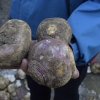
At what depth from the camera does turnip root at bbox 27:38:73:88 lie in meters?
0.82

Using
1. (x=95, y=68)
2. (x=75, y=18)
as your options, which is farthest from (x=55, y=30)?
(x=95, y=68)

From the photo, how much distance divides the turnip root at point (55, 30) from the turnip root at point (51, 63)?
0.28 ft

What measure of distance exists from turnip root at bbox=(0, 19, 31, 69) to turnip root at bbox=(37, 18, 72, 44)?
0.07 meters

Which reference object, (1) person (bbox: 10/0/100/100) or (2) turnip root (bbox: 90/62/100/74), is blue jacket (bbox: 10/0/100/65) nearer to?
(1) person (bbox: 10/0/100/100)

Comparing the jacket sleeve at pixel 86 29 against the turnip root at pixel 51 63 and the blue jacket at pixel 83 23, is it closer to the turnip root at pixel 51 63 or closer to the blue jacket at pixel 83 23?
the blue jacket at pixel 83 23

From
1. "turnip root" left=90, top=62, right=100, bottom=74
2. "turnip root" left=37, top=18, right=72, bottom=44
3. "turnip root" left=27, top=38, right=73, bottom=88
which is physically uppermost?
"turnip root" left=37, top=18, right=72, bottom=44

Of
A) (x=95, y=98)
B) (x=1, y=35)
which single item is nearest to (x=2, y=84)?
(x=95, y=98)

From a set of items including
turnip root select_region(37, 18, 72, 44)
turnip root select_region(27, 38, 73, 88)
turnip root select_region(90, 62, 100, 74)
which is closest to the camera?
turnip root select_region(27, 38, 73, 88)

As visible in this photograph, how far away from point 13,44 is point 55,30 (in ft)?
0.66

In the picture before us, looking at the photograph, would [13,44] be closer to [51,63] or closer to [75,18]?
[51,63]

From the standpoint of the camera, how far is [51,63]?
82 centimetres

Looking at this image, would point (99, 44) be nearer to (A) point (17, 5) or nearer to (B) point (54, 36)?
(B) point (54, 36)

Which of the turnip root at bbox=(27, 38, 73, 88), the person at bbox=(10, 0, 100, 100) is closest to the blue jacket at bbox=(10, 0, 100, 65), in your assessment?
the person at bbox=(10, 0, 100, 100)

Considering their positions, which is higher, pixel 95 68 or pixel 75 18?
pixel 75 18
